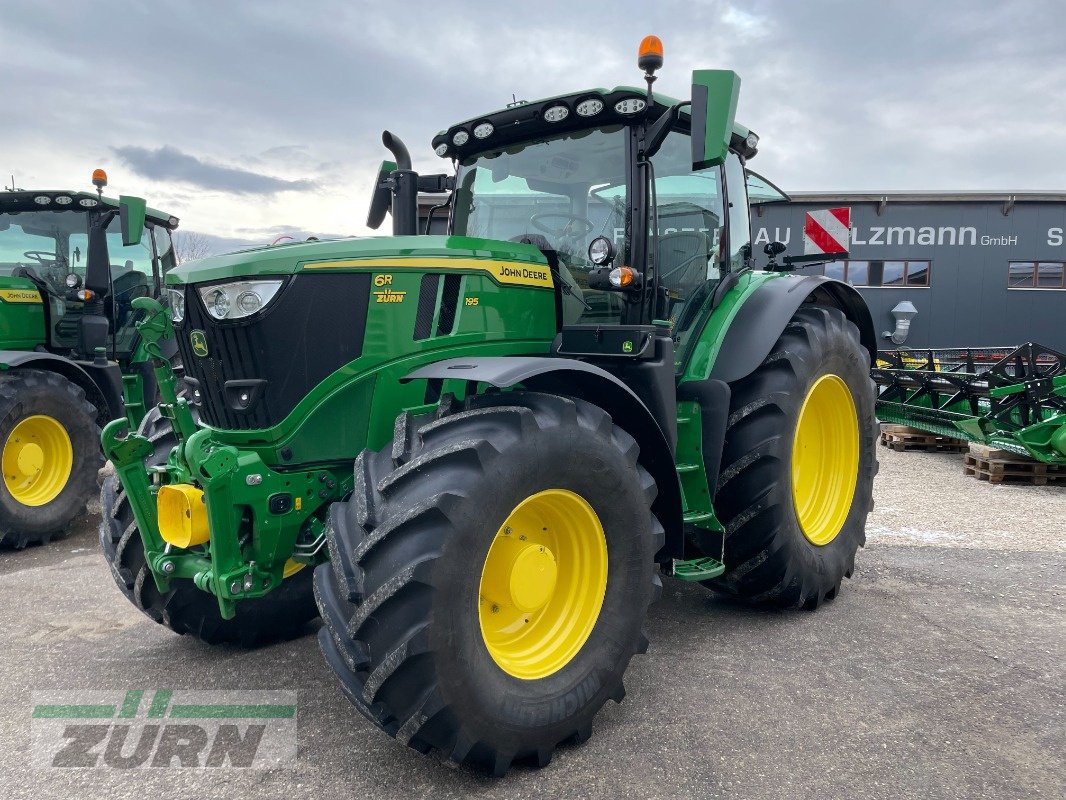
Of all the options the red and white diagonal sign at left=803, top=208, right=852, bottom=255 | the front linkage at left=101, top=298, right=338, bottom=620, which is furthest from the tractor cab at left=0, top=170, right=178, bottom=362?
the red and white diagonal sign at left=803, top=208, right=852, bottom=255

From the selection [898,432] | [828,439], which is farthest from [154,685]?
[898,432]

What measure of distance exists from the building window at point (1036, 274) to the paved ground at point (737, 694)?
1643cm

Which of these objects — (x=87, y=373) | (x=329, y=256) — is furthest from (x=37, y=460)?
(x=329, y=256)

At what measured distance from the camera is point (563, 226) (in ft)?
12.1

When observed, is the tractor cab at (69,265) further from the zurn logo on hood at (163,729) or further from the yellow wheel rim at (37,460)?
the zurn logo on hood at (163,729)

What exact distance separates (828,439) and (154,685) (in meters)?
3.55

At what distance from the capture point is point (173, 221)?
7820 mm

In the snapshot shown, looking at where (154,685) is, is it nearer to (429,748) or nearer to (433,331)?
(429,748)

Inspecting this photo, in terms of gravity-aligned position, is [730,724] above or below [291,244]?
below

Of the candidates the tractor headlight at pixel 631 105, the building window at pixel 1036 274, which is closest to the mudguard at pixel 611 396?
the tractor headlight at pixel 631 105

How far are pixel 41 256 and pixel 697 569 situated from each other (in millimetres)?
6293

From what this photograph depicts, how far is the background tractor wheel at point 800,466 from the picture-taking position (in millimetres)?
3701

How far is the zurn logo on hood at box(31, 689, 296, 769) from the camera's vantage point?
2.67 metres

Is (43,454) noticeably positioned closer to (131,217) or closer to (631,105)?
(131,217)
